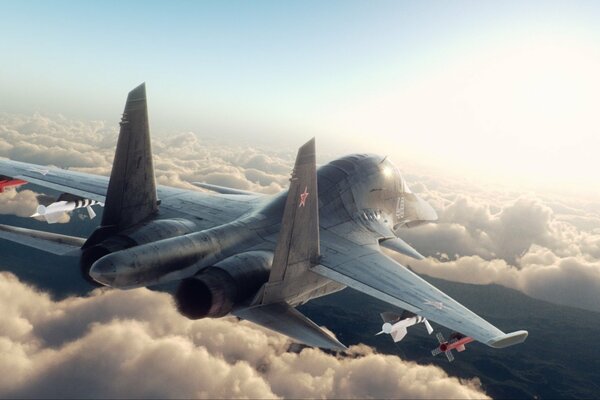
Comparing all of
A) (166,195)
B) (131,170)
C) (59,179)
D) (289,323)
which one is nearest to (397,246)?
(289,323)

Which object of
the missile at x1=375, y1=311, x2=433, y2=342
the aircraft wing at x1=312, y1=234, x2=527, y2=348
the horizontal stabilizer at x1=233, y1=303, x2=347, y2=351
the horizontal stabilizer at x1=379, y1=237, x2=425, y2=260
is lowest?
the missile at x1=375, y1=311, x2=433, y2=342

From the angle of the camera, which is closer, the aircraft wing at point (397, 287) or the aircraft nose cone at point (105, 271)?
the aircraft wing at point (397, 287)

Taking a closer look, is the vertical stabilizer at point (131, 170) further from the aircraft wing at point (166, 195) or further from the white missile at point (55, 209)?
the white missile at point (55, 209)

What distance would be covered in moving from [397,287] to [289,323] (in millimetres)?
4523

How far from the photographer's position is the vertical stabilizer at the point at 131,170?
1176cm

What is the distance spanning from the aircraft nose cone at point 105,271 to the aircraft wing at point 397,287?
658 cm

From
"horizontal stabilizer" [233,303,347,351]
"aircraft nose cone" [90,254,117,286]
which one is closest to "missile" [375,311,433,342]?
"horizontal stabilizer" [233,303,347,351]

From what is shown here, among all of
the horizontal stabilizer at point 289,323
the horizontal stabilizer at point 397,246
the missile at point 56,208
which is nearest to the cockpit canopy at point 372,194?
the horizontal stabilizer at point 397,246

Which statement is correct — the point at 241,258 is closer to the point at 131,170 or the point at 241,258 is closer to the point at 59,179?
the point at 131,170

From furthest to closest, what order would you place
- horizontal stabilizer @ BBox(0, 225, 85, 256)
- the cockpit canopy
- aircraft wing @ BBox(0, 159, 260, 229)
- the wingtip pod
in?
1. the cockpit canopy
2. aircraft wing @ BBox(0, 159, 260, 229)
3. horizontal stabilizer @ BBox(0, 225, 85, 256)
4. the wingtip pod

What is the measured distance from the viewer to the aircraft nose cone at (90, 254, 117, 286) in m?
9.52

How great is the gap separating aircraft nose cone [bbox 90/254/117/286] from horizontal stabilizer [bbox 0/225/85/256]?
2.60 m

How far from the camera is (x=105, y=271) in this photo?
377 inches

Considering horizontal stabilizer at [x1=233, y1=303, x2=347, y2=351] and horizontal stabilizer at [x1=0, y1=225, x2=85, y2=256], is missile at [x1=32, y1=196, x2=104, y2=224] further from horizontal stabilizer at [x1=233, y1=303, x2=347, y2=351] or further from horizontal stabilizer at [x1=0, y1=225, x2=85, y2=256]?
horizontal stabilizer at [x1=233, y1=303, x2=347, y2=351]
